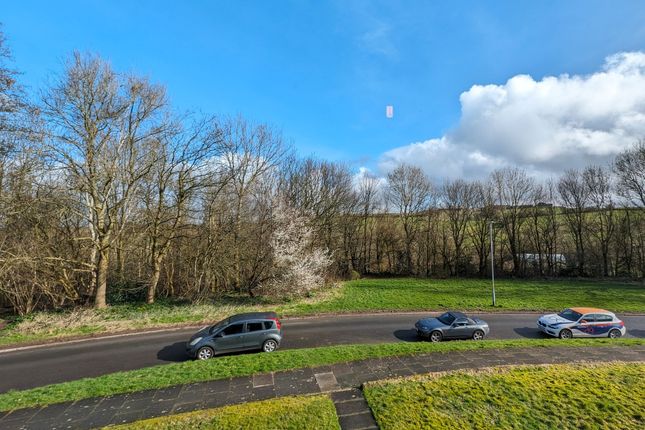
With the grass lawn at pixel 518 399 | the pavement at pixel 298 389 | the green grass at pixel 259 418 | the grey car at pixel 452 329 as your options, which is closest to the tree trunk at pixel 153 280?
the pavement at pixel 298 389

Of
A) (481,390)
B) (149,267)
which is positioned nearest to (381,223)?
(149,267)

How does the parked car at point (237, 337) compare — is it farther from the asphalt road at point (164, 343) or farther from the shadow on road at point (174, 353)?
the asphalt road at point (164, 343)

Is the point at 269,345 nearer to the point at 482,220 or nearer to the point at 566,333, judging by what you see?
the point at 566,333

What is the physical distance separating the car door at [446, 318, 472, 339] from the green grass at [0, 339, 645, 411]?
2.55 meters

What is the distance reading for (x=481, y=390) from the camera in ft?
26.2

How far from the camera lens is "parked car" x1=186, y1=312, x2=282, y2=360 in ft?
40.3

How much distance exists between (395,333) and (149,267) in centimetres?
1918

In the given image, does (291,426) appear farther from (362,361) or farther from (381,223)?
(381,223)

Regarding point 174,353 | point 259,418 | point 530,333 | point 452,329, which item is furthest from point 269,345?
point 530,333

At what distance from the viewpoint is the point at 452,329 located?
587 inches

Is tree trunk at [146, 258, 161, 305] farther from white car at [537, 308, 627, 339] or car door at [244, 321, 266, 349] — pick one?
white car at [537, 308, 627, 339]

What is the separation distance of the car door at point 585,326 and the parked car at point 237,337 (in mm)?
15042

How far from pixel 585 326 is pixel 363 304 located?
1267 centimetres

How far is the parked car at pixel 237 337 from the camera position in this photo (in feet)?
40.3
